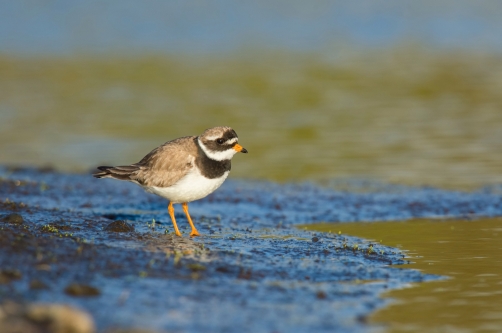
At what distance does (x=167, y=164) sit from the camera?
10648 millimetres

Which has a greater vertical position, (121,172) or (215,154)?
(215,154)

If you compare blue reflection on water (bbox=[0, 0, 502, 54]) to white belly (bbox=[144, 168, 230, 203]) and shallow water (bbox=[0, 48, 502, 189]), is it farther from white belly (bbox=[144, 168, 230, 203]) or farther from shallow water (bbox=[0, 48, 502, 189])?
white belly (bbox=[144, 168, 230, 203])

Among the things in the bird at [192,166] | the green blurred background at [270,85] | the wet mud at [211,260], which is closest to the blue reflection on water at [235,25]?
the green blurred background at [270,85]

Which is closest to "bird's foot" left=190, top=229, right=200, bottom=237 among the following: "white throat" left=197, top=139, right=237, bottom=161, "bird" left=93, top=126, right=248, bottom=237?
"bird" left=93, top=126, right=248, bottom=237

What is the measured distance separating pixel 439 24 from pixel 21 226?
94.3ft

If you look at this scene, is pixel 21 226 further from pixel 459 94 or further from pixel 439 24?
pixel 439 24

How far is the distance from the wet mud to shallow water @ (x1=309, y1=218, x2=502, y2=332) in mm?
298

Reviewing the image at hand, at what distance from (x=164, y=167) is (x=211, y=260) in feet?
6.93

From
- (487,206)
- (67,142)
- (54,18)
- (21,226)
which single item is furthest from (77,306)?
(54,18)

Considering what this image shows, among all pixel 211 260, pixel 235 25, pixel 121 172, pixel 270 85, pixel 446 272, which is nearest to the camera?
pixel 211 260

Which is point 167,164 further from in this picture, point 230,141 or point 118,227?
point 118,227

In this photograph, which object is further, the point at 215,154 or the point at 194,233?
the point at 194,233

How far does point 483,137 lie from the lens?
1934cm

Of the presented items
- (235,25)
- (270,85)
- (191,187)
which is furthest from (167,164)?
(235,25)
